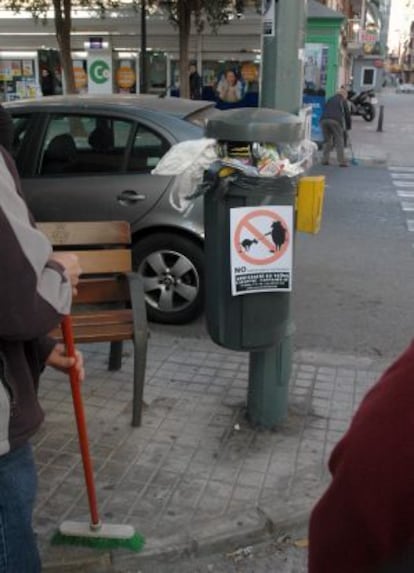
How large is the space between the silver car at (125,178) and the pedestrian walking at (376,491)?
14.0 feet

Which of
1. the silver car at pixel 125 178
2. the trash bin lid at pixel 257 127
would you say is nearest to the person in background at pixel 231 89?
the silver car at pixel 125 178

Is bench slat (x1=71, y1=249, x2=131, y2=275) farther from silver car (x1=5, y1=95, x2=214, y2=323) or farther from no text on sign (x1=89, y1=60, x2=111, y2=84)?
no text on sign (x1=89, y1=60, x2=111, y2=84)

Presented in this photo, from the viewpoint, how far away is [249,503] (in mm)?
3092

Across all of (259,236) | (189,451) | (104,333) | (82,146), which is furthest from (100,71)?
(189,451)

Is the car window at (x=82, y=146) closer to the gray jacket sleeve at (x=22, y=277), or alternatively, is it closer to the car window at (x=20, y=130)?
the car window at (x=20, y=130)

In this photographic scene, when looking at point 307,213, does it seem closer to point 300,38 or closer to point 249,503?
point 300,38

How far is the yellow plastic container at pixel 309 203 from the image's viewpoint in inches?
134

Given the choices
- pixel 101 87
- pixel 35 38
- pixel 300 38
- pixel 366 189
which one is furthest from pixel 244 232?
pixel 35 38

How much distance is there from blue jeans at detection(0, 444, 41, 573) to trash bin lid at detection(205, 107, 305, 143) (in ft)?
6.05

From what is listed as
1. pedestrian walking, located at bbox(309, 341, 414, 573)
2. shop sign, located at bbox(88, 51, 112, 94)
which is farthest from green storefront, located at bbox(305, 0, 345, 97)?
pedestrian walking, located at bbox(309, 341, 414, 573)

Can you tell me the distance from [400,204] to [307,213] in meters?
7.91

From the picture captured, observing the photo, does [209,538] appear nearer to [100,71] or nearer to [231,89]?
[231,89]

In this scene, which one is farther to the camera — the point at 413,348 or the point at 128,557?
the point at 128,557

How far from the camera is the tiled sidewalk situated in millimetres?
2961
